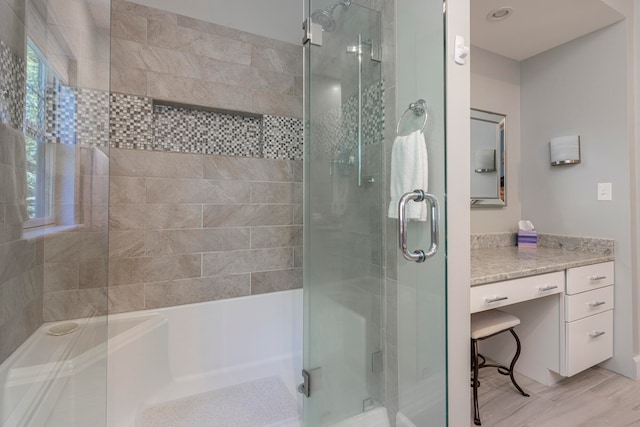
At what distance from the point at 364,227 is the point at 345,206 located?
14 centimetres

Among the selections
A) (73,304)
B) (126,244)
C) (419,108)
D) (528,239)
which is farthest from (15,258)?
(528,239)

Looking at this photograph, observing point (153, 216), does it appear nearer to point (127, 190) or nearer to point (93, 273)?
point (127, 190)

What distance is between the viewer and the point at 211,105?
76.3 inches

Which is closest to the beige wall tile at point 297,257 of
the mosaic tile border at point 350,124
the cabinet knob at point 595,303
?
the mosaic tile border at point 350,124

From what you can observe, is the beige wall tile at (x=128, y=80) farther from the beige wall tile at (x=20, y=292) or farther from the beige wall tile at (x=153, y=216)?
the beige wall tile at (x=20, y=292)

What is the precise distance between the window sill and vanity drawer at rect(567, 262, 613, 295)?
271 centimetres

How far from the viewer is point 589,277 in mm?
1863

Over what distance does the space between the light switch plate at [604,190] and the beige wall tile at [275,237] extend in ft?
7.15

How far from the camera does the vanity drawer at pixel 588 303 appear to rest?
1766 millimetres

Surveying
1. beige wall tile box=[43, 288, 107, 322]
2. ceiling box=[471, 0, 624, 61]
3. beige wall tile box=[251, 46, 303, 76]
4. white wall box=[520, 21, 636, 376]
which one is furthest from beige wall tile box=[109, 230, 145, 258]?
white wall box=[520, 21, 636, 376]

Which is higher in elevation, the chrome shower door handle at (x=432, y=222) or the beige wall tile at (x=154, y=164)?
the beige wall tile at (x=154, y=164)

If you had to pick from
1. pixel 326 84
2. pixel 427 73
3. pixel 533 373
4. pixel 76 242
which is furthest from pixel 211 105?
pixel 533 373

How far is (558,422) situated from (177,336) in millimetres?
2211

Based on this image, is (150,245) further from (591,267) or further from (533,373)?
(591,267)
